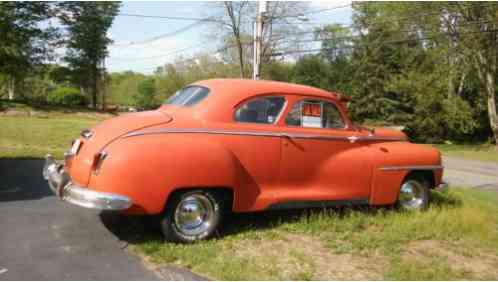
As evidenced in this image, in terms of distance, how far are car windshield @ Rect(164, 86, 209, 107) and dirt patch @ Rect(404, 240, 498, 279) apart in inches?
115

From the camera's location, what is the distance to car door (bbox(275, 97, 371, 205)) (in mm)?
5125

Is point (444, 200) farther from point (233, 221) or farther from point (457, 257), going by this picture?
point (233, 221)

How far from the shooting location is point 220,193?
470cm

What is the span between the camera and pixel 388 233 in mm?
5117

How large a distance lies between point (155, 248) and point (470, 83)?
1055 inches

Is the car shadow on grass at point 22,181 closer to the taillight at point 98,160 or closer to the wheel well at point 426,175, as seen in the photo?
the taillight at point 98,160

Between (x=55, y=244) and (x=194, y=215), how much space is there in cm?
144

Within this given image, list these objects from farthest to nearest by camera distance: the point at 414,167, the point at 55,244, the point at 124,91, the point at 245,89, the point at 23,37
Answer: the point at 124,91
the point at 23,37
the point at 414,167
the point at 245,89
the point at 55,244

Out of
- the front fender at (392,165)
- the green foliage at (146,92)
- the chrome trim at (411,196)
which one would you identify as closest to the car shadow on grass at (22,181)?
the front fender at (392,165)

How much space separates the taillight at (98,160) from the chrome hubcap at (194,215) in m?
0.91

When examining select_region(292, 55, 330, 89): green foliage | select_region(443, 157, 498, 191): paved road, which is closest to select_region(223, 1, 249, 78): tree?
select_region(292, 55, 330, 89): green foliage

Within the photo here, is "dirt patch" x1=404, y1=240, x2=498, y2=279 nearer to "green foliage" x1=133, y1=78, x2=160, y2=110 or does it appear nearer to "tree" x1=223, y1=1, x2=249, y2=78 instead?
"tree" x1=223, y1=1, x2=249, y2=78

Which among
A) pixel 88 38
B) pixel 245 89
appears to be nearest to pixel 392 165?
pixel 245 89

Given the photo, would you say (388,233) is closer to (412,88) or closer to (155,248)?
(155,248)
